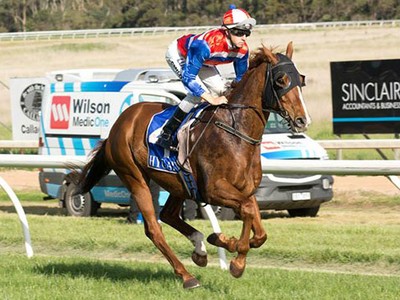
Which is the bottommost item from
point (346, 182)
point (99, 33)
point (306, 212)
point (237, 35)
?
point (99, 33)

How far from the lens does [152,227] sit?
8516 millimetres

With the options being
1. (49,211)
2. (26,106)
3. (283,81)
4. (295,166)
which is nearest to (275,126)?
(49,211)

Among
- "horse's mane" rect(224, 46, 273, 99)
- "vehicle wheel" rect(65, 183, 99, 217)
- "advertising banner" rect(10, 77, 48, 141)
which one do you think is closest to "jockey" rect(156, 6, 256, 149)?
"horse's mane" rect(224, 46, 273, 99)

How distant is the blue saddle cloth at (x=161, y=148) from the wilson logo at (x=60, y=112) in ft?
23.1

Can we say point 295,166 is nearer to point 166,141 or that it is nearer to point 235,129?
point 166,141

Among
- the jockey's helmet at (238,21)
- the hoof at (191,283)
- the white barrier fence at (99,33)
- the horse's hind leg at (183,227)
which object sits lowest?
the white barrier fence at (99,33)

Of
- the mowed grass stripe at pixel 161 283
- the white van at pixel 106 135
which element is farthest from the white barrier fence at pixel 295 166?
the white van at pixel 106 135

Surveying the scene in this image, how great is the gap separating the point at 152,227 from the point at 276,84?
1723 mm

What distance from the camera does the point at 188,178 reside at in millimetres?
8203

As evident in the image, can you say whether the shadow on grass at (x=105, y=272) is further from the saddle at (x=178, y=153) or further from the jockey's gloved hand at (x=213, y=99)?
the jockey's gloved hand at (x=213, y=99)

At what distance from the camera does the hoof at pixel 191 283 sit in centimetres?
790

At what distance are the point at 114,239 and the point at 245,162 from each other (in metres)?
4.10

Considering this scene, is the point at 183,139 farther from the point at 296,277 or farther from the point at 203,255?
the point at 296,277

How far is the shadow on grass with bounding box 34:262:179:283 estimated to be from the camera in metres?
8.59
